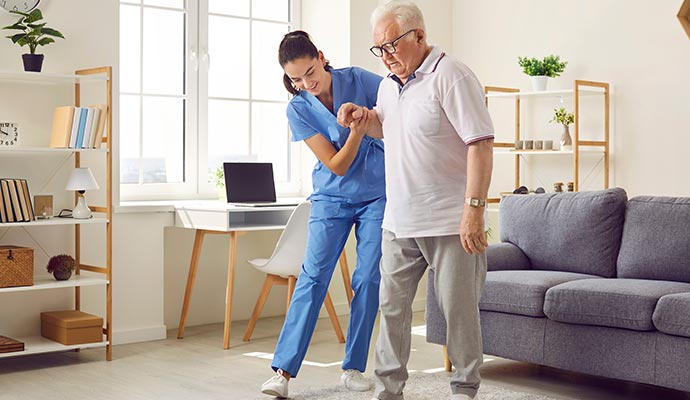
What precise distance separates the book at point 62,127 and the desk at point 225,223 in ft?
2.57

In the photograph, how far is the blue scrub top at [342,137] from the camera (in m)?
3.63

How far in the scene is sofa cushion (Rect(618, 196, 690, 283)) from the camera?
12.4 feet

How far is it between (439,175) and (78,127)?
2.12 metres

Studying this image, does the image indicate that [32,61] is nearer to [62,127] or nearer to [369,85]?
[62,127]

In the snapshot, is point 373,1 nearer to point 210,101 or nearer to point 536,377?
point 210,101

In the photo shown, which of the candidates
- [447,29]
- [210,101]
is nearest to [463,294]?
[210,101]

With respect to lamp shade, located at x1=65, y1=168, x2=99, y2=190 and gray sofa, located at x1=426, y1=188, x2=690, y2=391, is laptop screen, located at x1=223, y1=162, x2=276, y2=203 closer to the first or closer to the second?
lamp shade, located at x1=65, y1=168, x2=99, y2=190

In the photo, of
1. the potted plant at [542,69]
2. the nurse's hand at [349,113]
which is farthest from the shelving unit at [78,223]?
the potted plant at [542,69]

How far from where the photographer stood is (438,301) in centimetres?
304

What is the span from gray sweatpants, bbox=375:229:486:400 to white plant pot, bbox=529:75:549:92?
2.69 meters

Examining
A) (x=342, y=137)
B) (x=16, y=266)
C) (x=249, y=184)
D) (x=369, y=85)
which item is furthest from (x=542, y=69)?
(x=16, y=266)

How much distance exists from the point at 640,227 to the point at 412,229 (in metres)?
1.41

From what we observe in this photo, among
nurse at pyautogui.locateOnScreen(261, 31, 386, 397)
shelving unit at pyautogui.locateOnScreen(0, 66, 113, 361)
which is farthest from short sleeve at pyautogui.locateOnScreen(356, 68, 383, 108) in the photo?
shelving unit at pyautogui.locateOnScreen(0, 66, 113, 361)

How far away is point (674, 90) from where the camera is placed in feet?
16.8
